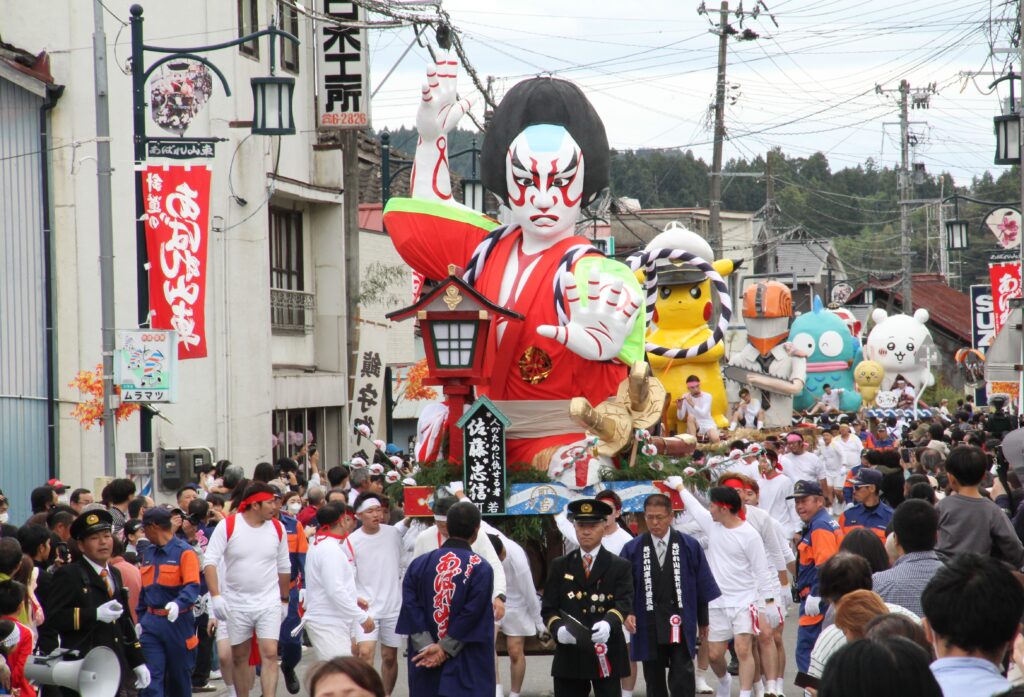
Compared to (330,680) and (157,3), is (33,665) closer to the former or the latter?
(330,680)

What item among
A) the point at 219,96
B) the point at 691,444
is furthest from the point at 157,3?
the point at 691,444

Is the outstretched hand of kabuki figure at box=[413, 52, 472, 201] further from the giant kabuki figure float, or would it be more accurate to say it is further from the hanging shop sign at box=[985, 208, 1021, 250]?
the hanging shop sign at box=[985, 208, 1021, 250]

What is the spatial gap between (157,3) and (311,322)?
7.26m

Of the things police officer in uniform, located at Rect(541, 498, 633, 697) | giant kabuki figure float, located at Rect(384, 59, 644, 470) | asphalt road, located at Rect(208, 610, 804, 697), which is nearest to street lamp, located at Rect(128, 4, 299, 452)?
giant kabuki figure float, located at Rect(384, 59, 644, 470)

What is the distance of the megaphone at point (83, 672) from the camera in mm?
8055

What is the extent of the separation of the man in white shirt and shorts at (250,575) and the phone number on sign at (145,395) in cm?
401

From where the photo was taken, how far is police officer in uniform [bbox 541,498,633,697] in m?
9.56

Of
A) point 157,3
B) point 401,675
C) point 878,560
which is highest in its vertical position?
point 157,3

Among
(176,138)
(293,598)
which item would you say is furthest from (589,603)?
(176,138)

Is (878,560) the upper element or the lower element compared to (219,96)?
lower

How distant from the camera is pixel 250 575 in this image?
1118 cm

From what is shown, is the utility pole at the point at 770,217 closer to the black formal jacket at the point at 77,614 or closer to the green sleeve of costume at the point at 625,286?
the green sleeve of costume at the point at 625,286

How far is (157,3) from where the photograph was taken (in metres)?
21.7

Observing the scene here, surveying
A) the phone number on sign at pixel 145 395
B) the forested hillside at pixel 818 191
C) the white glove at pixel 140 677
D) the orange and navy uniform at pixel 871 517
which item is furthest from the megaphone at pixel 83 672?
the forested hillside at pixel 818 191
